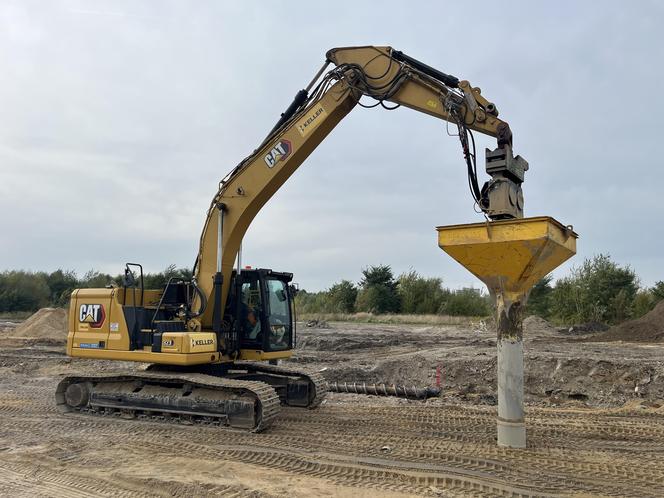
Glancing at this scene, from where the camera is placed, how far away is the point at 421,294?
41.7 metres

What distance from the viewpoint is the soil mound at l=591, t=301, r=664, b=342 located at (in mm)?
20672

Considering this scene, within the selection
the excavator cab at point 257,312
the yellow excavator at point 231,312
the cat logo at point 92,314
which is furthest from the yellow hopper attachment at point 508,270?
the cat logo at point 92,314

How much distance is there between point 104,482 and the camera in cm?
541

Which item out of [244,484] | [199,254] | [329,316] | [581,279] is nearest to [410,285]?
[329,316]

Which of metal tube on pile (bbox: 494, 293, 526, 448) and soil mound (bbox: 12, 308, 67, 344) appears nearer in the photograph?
metal tube on pile (bbox: 494, 293, 526, 448)

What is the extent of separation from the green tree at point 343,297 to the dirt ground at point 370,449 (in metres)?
32.4

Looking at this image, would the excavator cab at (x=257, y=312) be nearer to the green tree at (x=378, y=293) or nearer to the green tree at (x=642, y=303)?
the green tree at (x=642, y=303)

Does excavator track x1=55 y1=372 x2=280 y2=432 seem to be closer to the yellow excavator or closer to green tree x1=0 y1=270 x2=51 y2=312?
the yellow excavator

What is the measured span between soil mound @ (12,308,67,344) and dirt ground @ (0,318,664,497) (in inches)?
595

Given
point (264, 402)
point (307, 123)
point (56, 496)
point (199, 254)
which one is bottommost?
point (56, 496)

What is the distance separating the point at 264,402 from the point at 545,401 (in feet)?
19.1

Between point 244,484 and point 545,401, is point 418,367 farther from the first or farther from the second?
point 244,484

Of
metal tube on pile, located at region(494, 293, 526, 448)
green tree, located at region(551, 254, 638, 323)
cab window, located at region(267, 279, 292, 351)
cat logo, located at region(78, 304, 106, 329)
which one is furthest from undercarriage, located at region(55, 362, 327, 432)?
green tree, located at region(551, 254, 638, 323)

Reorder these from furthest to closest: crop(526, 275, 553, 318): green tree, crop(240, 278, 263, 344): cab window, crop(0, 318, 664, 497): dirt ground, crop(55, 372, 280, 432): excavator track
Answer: crop(526, 275, 553, 318): green tree, crop(240, 278, 263, 344): cab window, crop(55, 372, 280, 432): excavator track, crop(0, 318, 664, 497): dirt ground
